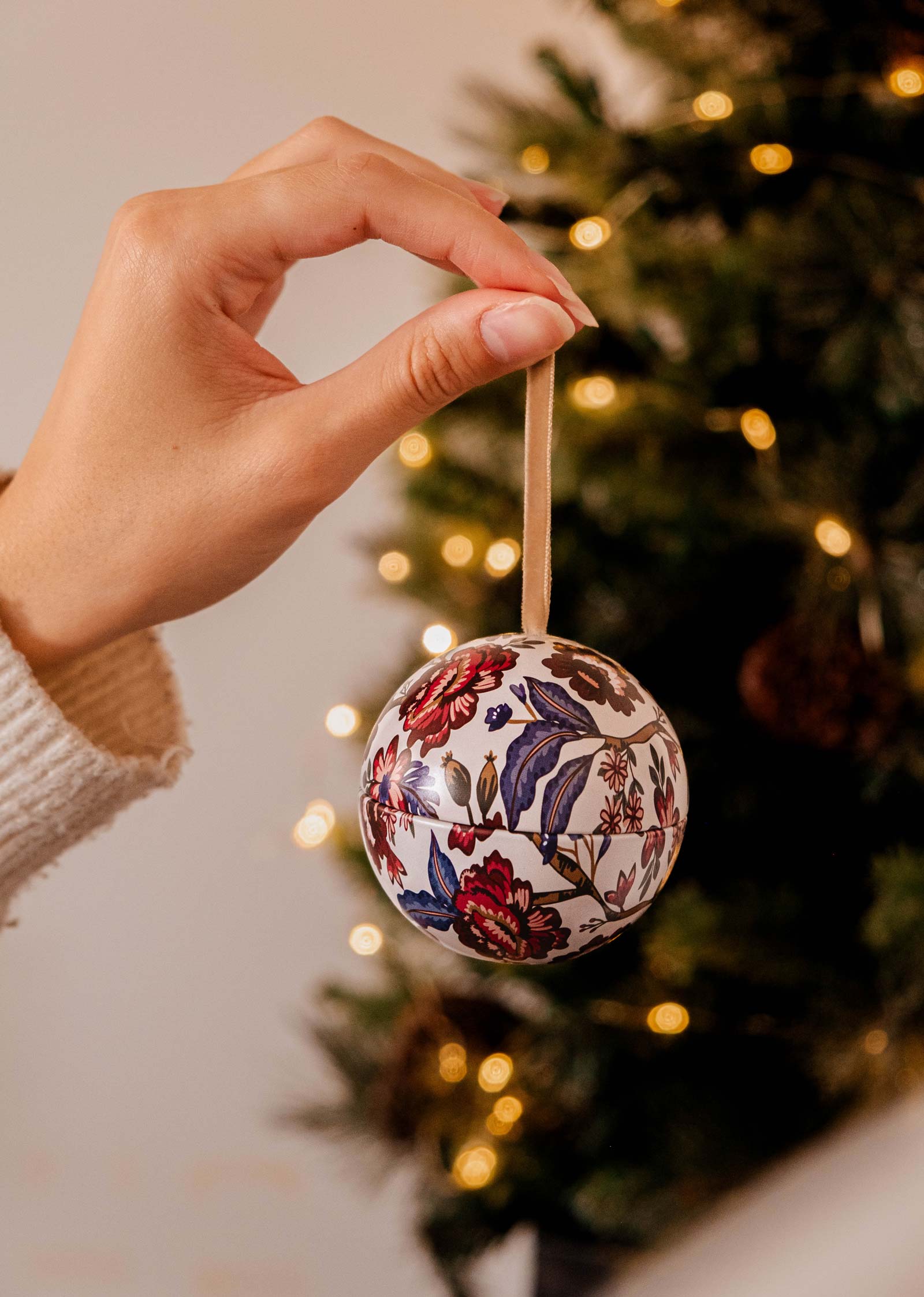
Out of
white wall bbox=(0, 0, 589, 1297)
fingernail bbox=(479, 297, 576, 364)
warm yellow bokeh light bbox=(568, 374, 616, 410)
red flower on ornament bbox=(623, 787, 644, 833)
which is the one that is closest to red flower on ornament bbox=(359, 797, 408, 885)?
red flower on ornament bbox=(623, 787, 644, 833)

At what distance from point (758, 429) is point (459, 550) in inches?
12.0

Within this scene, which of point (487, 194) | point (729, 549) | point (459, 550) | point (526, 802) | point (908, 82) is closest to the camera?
point (526, 802)

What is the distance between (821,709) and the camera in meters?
0.76

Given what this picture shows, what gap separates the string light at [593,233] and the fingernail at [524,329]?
0.44m

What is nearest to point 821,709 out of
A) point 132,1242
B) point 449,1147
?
point 449,1147

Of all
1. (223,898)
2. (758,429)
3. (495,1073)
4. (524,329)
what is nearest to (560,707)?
(524,329)

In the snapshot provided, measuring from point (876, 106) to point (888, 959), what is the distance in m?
0.67

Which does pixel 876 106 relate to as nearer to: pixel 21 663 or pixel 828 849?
pixel 828 849

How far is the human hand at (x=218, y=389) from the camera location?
46cm

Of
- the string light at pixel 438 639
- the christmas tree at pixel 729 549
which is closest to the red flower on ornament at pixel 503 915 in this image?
the christmas tree at pixel 729 549

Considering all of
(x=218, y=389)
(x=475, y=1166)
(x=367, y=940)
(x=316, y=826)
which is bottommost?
(x=475, y=1166)

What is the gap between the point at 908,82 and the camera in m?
0.74

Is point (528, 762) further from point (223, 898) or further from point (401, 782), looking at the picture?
point (223, 898)

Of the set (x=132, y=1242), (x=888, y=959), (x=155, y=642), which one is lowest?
(x=132, y=1242)
